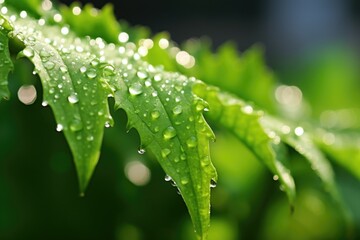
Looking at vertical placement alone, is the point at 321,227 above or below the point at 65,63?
above

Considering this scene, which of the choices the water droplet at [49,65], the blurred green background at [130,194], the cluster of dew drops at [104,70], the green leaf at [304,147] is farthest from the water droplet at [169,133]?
the blurred green background at [130,194]

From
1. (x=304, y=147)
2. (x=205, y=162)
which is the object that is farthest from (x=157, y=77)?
(x=304, y=147)

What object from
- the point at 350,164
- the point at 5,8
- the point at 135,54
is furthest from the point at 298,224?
the point at 5,8

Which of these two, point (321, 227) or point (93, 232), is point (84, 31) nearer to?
point (93, 232)

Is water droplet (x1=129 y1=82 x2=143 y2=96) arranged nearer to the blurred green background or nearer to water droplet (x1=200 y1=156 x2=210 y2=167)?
water droplet (x1=200 y1=156 x2=210 y2=167)

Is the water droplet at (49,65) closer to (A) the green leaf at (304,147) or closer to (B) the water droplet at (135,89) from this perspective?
(B) the water droplet at (135,89)

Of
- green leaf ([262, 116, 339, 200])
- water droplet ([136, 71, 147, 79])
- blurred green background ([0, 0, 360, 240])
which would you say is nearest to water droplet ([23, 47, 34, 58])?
water droplet ([136, 71, 147, 79])

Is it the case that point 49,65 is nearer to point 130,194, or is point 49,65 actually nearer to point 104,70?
point 104,70
